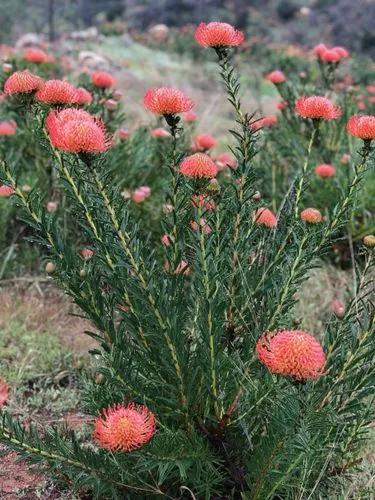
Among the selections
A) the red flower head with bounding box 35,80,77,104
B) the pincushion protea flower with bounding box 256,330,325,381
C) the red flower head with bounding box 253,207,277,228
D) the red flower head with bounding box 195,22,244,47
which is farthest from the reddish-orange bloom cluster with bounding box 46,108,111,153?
the red flower head with bounding box 253,207,277,228

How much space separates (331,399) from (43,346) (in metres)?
1.65

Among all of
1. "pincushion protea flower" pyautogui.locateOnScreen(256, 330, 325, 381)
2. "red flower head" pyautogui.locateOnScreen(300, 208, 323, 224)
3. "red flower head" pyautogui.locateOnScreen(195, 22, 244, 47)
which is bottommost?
"red flower head" pyautogui.locateOnScreen(300, 208, 323, 224)

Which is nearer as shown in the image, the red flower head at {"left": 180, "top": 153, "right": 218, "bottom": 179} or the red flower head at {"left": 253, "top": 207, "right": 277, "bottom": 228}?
the red flower head at {"left": 180, "top": 153, "right": 218, "bottom": 179}

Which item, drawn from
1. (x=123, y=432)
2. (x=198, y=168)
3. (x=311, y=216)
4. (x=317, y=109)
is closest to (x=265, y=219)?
(x=311, y=216)

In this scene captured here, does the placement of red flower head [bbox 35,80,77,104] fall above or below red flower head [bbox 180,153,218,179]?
above

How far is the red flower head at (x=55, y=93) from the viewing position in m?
1.81

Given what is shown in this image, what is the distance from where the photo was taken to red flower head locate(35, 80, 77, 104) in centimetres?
181

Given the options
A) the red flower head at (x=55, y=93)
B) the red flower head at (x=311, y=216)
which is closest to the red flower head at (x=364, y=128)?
the red flower head at (x=311, y=216)

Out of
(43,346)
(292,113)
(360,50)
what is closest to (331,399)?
(43,346)

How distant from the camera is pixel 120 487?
2.01 m

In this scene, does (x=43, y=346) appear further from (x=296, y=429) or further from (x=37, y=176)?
(x=296, y=429)

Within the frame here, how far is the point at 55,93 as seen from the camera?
181cm

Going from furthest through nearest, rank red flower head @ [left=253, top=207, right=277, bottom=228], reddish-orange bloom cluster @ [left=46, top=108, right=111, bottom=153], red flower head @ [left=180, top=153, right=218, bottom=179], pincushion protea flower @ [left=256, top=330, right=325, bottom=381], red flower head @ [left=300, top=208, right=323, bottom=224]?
red flower head @ [left=253, top=207, right=277, bottom=228], red flower head @ [left=300, top=208, right=323, bottom=224], red flower head @ [left=180, top=153, right=218, bottom=179], reddish-orange bloom cluster @ [left=46, top=108, right=111, bottom=153], pincushion protea flower @ [left=256, top=330, right=325, bottom=381]

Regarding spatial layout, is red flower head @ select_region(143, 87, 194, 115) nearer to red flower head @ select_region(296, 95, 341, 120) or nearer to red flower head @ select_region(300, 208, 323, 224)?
red flower head @ select_region(296, 95, 341, 120)
